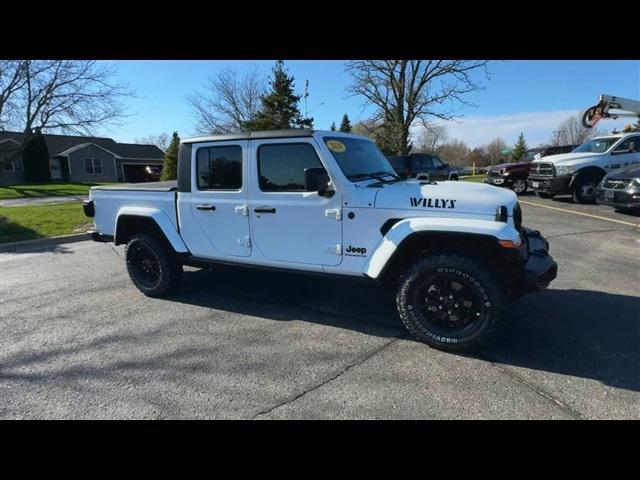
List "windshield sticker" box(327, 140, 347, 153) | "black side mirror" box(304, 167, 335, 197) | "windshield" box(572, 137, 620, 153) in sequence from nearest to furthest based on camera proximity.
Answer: "black side mirror" box(304, 167, 335, 197) < "windshield sticker" box(327, 140, 347, 153) < "windshield" box(572, 137, 620, 153)

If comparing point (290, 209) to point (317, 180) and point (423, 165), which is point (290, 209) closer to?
point (317, 180)

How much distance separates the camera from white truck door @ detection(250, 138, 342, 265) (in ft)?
11.2

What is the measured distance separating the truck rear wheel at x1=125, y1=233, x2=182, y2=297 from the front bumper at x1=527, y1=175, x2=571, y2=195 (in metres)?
12.1

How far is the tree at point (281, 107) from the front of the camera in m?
25.6

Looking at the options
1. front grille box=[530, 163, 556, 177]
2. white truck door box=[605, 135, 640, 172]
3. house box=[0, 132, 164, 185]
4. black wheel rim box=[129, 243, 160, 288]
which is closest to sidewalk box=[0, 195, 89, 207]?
house box=[0, 132, 164, 185]

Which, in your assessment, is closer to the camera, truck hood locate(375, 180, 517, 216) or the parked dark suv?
truck hood locate(375, 180, 517, 216)

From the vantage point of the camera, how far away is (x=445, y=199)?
9.85ft

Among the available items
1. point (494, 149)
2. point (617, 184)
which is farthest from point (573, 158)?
point (494, 149)

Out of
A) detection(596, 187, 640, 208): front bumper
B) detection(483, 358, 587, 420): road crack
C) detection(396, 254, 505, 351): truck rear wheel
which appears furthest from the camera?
detection(596, 187, 640, 208): front bumper

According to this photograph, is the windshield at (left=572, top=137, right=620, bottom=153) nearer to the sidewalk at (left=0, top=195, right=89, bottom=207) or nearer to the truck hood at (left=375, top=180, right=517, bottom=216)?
the truck hood at (left=375, top=180, right=517, bottom=216)

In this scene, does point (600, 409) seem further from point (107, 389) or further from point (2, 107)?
point (2, 107)

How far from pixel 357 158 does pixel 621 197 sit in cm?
851

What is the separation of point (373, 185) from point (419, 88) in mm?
27252
